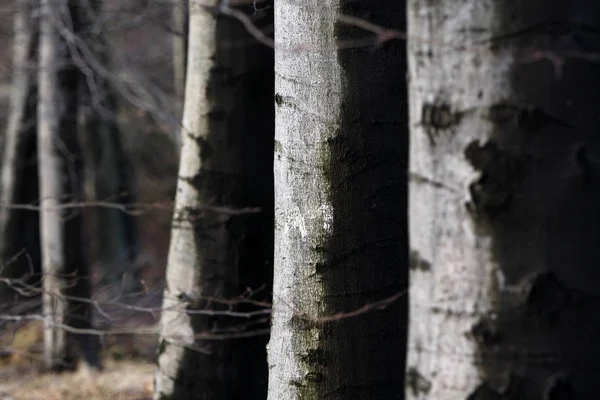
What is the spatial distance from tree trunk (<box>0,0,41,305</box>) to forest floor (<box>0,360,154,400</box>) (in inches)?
65.6

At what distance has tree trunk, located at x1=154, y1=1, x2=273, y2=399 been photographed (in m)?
4.72

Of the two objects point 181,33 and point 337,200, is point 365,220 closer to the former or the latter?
point 337,200

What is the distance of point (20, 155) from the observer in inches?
423

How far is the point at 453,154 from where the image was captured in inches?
80.0

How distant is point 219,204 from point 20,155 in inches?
268

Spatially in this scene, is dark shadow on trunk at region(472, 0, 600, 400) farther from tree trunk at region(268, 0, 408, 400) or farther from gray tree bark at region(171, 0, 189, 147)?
gray tree bark at region(171, 0, 189, 147)

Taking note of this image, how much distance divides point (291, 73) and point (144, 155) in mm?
17768

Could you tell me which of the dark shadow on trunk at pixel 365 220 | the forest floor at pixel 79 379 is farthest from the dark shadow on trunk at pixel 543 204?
the forest floor at pixel 79 379

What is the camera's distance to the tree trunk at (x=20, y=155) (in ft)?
31.7

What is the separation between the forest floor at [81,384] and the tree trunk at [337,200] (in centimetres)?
416

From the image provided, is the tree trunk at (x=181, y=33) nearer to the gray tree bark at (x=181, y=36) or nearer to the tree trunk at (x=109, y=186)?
the gray tree bark at (x=181, y=36)

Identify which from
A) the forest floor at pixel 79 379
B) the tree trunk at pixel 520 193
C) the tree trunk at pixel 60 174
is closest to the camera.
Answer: the tree trunk at pixel 520 193

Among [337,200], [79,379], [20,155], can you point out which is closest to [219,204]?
[337,200]

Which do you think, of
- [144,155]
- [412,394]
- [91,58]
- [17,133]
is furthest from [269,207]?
[144,155]
